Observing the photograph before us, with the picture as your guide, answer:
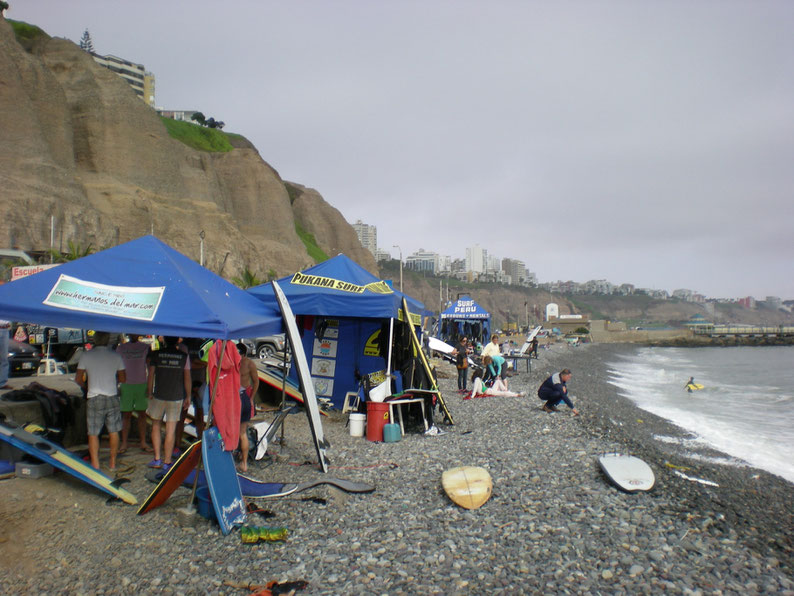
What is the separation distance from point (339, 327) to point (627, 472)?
6.06 meters

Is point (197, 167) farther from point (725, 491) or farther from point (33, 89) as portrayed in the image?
point (725, 491)

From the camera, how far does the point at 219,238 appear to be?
47.0m

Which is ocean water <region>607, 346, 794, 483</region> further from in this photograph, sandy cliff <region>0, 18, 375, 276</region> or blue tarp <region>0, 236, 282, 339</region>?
sandy cliff <region>0, 18, 375, 276</region>

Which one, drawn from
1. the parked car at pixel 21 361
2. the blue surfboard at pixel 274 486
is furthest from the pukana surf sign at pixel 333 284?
the parked car at pixel 21 361

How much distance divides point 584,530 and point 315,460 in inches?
137

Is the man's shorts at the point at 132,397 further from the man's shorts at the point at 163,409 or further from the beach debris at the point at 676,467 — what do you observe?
the beach debris at the point at 676,467

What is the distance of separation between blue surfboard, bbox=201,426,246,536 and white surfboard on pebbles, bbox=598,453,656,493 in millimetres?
4259

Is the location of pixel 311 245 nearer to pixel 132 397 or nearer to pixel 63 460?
pixel 132 397

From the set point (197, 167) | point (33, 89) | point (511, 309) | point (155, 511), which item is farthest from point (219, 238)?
point (511, 309)

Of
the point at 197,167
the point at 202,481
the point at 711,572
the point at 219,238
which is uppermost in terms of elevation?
the point at 197,167

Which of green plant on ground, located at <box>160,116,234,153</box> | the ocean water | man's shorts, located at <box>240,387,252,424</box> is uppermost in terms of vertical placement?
green plant on ground, located at <box>160,116,234,153</box>

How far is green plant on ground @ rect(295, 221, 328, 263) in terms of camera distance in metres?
74.0

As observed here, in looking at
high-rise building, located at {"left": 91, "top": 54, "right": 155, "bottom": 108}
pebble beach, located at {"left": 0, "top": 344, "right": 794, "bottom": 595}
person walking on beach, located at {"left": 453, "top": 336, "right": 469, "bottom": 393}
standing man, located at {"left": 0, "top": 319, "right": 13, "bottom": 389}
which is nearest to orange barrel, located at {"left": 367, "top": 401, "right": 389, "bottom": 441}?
pebble beach, located at {"left": 0, "top": 344, "right": 794, "bottom": 595}

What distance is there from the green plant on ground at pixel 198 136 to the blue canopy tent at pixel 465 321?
174 ft
